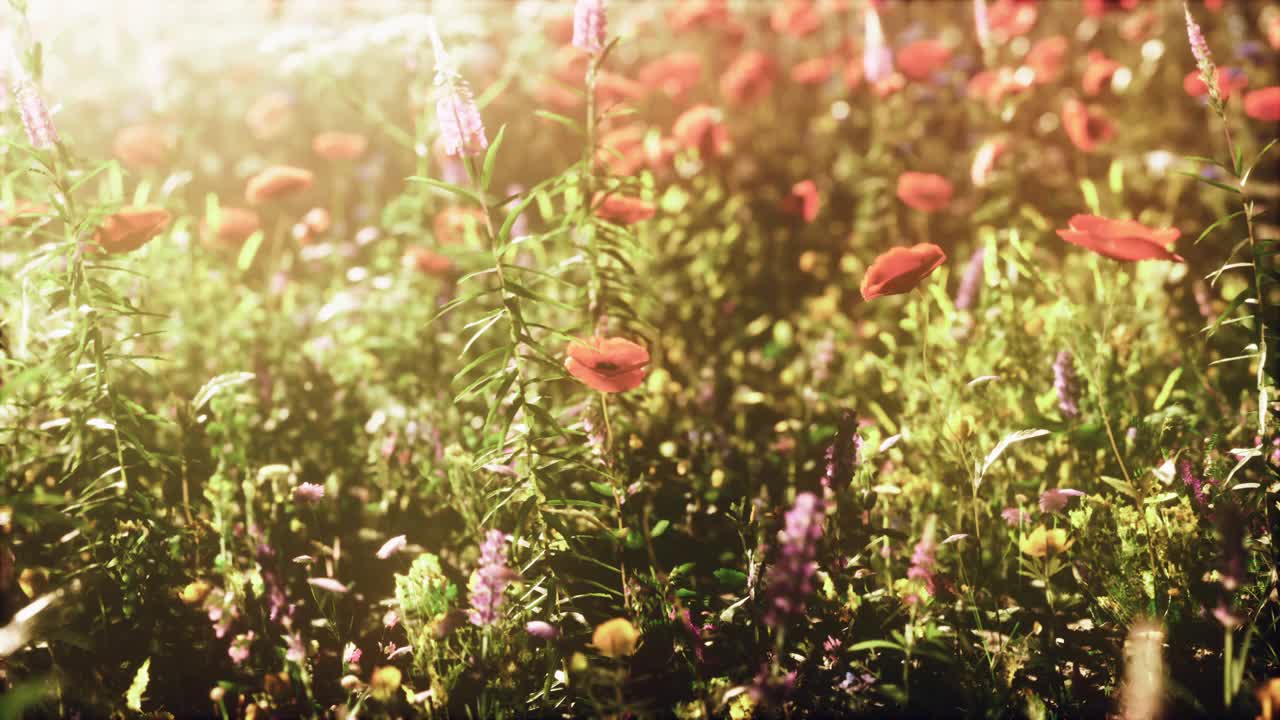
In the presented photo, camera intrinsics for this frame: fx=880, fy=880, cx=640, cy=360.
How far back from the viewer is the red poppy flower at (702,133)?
3.21 meters

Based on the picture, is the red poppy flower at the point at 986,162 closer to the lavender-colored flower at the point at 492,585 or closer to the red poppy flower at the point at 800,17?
the red poppy flower at the point at 800,17

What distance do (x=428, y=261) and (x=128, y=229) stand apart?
36.8 inches

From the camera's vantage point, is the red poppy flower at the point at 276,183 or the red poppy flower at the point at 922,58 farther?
the red poppy flower at the point at 922,58

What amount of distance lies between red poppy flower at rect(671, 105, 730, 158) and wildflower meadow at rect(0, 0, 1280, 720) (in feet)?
0.04

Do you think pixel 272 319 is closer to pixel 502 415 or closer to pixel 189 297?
pixel 189 297

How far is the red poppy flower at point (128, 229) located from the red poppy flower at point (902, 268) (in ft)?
4.94

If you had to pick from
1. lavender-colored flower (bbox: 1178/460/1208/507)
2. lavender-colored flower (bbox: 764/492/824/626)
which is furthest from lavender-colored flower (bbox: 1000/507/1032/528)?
lavender-colored flower (bbox: 764/492/824/626)

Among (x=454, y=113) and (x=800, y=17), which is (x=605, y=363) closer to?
(x=454, y=113)

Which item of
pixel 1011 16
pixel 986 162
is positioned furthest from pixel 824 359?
pixel 1011 16

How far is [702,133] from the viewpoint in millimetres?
3225

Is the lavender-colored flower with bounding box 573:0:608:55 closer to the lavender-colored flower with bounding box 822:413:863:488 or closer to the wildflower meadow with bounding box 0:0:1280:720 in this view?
the wildflower meadow with bounding box 0:0:1280:720

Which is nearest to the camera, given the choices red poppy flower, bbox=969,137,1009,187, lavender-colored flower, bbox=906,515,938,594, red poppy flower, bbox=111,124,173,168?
lavender-colored flower, bbox=906,515,938,594

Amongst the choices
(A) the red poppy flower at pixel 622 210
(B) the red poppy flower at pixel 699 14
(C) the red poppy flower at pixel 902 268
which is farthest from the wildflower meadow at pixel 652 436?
(B) the red poppy flower at pixel 699 14

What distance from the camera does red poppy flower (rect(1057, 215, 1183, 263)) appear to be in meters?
1.75
